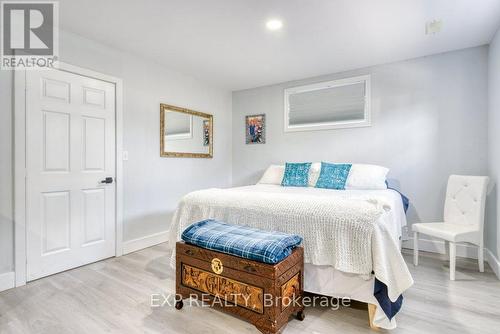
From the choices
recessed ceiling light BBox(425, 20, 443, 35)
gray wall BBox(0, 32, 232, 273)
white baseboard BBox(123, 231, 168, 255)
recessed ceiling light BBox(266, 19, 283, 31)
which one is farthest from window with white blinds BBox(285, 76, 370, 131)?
white baseboard BBox(123, 231, 168, 255)

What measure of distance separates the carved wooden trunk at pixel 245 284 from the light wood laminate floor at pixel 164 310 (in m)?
0.15

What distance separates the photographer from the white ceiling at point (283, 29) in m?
2.12

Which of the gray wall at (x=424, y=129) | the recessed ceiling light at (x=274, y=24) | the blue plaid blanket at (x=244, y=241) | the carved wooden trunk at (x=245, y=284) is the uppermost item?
the recessed ceiling light at (x=274, y=24)

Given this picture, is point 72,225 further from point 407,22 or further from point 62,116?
point 407,22

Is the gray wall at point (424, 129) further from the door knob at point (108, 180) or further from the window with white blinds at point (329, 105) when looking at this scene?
the door knob at point (108, 180)

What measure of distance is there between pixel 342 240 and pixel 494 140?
212 cm

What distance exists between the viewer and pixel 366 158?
11.5 ft

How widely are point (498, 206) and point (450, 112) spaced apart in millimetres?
1146

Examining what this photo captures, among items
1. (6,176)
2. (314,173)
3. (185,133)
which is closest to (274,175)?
(314,173)

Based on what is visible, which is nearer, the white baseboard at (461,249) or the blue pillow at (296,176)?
the white baseboard at (461,249)

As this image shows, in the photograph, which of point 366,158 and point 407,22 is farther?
point 366,158

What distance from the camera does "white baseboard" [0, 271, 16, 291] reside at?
83.6 inches

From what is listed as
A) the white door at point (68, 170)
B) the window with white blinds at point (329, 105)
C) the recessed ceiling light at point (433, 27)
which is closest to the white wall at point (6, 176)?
the white door at point (68, 170)

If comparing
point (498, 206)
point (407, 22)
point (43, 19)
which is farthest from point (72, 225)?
point (498, 206)
